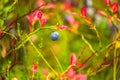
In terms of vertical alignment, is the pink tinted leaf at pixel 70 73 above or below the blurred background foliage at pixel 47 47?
Result: below

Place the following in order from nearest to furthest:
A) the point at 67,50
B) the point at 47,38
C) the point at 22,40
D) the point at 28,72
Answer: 1. the point at 22,40
2. the point at 28,72
3. the point at 67,50
4. the point at 47,38

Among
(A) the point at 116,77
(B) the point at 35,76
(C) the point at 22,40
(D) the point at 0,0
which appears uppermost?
(D) the point at 0,0

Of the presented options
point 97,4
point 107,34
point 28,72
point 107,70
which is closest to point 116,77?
point 107,70

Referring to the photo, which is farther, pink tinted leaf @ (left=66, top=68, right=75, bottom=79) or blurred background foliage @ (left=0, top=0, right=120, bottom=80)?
blurred background foliage @ (left=0, top=0, right=120, bottom=80)

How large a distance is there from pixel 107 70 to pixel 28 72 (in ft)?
1.27

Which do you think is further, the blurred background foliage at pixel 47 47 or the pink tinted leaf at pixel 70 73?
the blurred background foliage at pixel 47 47

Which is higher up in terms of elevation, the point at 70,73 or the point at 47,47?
the point at 47,47

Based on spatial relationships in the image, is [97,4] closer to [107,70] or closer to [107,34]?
[107,34]

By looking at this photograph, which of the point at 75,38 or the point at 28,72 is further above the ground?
the point at 75,38

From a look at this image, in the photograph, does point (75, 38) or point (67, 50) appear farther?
point (75, 38)

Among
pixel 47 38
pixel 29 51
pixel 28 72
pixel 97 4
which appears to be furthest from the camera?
pixel 97 4

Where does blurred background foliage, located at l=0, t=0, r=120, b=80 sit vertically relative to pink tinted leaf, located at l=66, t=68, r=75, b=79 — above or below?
above

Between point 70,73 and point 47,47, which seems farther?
point 47,47

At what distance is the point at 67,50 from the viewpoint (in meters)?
2.07
